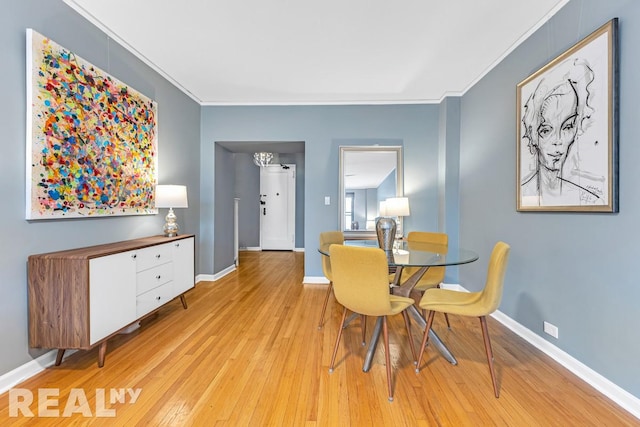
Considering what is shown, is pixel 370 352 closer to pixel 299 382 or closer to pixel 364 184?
pixel 299 382

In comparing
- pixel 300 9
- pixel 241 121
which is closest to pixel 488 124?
pixel 300 9

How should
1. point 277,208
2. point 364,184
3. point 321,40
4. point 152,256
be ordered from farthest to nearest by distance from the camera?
1. point 277,208
2. point 364,184
3. point 321,40
4. point 152,256

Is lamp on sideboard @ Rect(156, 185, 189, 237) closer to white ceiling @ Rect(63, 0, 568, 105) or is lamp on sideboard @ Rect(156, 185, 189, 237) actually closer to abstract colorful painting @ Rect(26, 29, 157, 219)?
abstract colorful painting @ Rect(26, 29, 157, 219)

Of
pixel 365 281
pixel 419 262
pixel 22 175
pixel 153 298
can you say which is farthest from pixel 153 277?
pixel 419 262

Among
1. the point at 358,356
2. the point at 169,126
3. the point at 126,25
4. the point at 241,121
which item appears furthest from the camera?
the point at 241,121

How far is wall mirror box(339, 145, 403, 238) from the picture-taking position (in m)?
3.98

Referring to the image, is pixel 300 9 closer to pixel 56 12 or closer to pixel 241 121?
pixel 56 12

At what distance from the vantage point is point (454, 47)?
261 centimetres

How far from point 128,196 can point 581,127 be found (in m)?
3.60

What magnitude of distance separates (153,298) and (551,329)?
318 centimetres

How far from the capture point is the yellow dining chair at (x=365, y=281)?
1.60 meters

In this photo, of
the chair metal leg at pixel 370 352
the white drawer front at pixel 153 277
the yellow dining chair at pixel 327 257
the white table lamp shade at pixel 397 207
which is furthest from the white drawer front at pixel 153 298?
the white table lamp shade at pixel 397 207

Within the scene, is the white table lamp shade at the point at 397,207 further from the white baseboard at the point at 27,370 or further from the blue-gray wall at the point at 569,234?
the white baseboard at the point at 27,370

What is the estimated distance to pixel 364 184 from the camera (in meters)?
3.98
